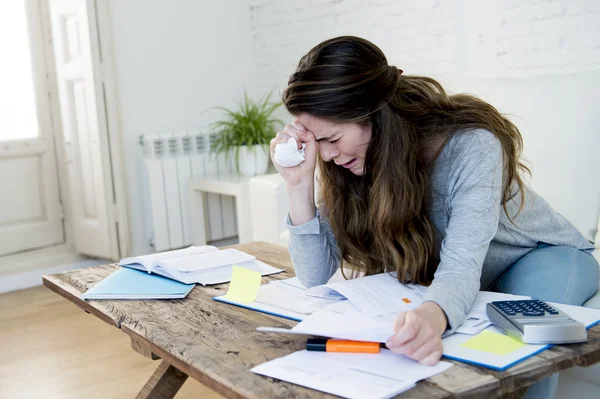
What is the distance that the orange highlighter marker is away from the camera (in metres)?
1.01

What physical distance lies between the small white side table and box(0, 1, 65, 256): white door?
2.86ft

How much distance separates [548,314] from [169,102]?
11.2 ft

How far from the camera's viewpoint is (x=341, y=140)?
1.35 meters

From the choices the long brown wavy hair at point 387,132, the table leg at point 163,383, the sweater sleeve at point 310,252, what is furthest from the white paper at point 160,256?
the long brown wavy hair at point 387,132

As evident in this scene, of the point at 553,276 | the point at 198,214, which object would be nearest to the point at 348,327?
the point at 553,276

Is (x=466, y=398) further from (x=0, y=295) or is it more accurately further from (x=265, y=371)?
(x=0, y=295)

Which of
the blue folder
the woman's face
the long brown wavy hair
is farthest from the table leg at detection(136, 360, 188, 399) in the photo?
the woman's face

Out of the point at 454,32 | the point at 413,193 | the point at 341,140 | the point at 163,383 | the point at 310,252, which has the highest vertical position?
the point at 454,32

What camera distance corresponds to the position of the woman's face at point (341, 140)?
1330 millimetres

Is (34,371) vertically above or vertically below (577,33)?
below

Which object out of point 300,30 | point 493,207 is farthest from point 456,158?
point 300,30

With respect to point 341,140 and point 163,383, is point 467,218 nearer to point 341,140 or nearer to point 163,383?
point 341,140

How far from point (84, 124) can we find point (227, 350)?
3.01m

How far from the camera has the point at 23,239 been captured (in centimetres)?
404
